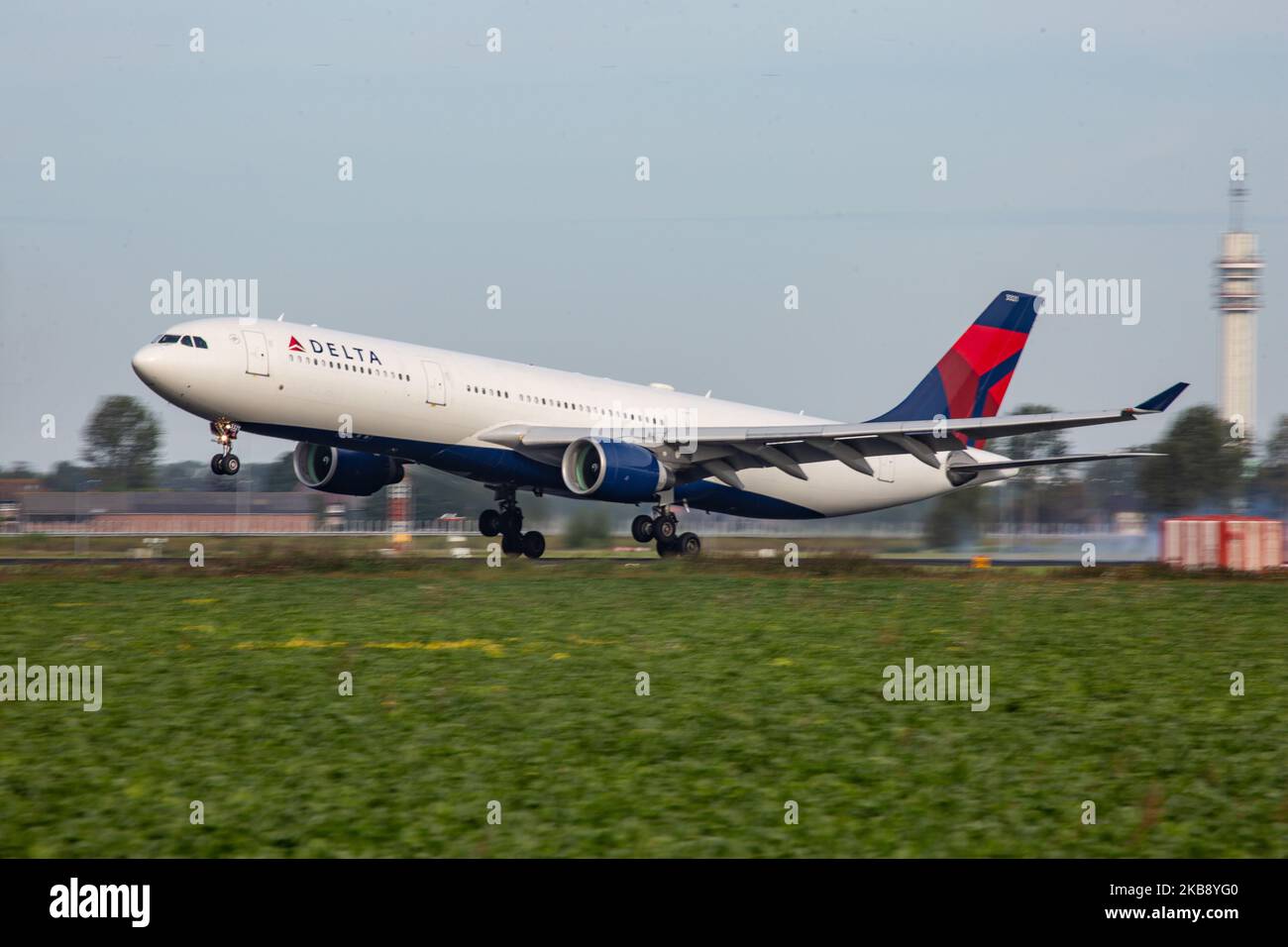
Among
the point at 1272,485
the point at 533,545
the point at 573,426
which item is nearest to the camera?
the point at 573,426

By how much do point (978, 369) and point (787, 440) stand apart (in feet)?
31.9

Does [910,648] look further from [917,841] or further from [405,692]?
[917,841]

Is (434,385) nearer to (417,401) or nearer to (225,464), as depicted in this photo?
(417,401)

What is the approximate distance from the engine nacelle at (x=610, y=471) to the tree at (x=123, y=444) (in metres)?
36.1

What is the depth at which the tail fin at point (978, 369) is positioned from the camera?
40.3 metres

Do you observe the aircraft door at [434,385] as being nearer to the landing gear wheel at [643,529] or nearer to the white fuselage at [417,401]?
the white fuselage at [417,401]

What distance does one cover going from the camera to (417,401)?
30.8 meters

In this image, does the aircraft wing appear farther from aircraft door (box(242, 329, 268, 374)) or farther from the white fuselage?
aircraft door (box(242, 329, 268, 374))

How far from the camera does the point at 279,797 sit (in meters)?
9.27

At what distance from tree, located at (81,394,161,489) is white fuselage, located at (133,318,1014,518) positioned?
33843 millimetres

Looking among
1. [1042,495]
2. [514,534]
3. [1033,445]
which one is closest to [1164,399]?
[514,534]

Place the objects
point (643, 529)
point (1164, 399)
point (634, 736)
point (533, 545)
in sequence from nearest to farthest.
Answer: point (634, 736), point (1164, 399), point (643, 529), point (533, 545)

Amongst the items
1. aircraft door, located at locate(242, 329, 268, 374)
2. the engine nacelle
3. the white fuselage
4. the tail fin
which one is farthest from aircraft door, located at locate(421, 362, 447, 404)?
the tail fin

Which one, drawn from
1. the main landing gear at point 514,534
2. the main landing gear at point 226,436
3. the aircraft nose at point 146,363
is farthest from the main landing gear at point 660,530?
the aircraft nose at point 146,363
